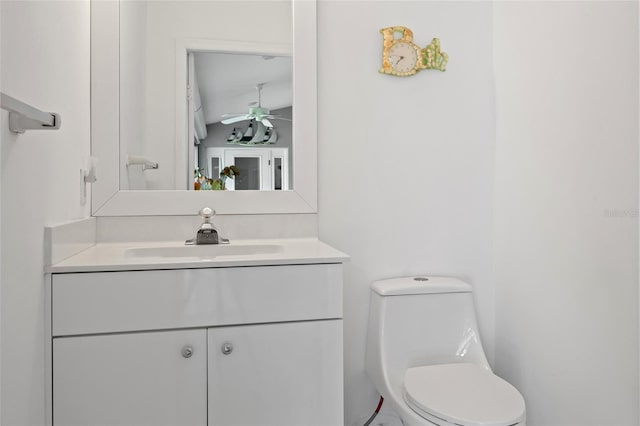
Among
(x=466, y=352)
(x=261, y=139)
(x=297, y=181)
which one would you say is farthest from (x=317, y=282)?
(x=466, y=352)

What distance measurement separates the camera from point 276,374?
1238mm

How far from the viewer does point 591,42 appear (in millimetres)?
1408

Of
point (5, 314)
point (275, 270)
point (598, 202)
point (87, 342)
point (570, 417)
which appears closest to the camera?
point (5, 314)

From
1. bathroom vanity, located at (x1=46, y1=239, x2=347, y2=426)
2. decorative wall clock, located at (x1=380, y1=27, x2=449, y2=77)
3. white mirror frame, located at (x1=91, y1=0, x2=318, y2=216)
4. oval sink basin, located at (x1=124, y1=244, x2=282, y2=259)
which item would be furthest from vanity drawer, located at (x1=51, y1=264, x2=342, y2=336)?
decorative wall clock, located at (x1=380, y1=27, x2=449, y2=77)

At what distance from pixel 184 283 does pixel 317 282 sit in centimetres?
35

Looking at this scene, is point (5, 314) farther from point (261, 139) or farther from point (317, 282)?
point (261, 139)

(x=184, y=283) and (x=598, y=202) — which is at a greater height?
(x=598, y=202)

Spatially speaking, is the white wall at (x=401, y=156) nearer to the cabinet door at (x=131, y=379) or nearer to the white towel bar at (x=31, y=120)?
the cabinet door at (x=131, y=379)

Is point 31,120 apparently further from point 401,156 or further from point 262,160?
point 401,156

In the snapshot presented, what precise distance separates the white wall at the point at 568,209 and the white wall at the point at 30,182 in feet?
4.97

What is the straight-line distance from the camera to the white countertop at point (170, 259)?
114 cm

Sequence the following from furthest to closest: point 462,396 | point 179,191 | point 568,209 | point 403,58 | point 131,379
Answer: point 403,58 < point 179,191 < point 568,209 < point 462,396 < point 131,379

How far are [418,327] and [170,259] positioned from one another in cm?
92

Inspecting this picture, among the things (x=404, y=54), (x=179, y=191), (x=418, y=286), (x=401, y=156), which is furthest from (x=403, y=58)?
(x=179, y=191)
